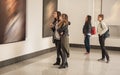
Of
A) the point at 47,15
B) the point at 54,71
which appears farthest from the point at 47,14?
the point at 54,71

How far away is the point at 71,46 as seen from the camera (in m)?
13.4

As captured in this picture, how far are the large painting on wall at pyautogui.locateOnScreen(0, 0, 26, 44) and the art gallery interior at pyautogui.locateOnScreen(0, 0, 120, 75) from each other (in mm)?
203

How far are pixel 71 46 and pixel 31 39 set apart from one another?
3943mm

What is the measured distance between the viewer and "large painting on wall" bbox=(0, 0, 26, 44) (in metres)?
7.89

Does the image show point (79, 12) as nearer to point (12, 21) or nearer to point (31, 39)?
point (31, 39)

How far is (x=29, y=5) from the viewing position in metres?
9.50

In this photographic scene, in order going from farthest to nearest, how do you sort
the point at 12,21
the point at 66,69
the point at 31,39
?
the point at 31,39 → the point at 12,21 → the point at 66,69

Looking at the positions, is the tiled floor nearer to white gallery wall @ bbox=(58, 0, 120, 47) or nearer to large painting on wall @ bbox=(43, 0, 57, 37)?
large painting on wall @ bbox=(43, 0, 57, 37)

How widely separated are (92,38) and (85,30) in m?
1.94

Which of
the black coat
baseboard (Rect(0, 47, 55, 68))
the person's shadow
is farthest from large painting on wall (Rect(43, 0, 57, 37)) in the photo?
the person's shadow

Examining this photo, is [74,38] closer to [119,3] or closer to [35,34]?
[119,3]

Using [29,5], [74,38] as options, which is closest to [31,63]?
[29,5]

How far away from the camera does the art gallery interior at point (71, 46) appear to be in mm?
7882

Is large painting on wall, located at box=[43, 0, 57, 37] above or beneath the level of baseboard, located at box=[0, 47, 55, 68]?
above
